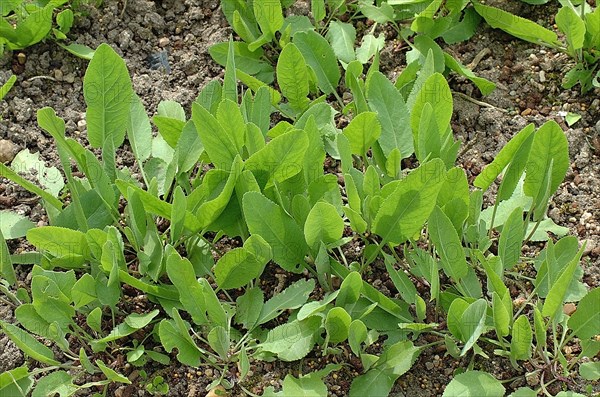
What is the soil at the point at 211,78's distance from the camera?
2.18m

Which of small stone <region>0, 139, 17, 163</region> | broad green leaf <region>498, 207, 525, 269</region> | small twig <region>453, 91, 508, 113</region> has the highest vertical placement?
small stone <region>0, 139, 17, 163</region>

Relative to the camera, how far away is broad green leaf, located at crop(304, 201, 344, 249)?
179cm

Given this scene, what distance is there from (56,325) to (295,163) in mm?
620

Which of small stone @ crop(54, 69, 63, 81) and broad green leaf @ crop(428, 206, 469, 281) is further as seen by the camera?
small stone @ crop(54, 69, 63, 81)

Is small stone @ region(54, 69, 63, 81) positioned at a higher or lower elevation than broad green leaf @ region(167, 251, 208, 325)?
higher

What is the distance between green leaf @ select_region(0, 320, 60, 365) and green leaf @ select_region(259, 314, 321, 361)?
0.46m

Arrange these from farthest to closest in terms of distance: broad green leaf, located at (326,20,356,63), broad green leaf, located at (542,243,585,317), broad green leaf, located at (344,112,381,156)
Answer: broad green leaf, located at (326,20,356,63), broad green leaf, located at (344,112,381,156), broad green leaf, located at (542,243,585,317)

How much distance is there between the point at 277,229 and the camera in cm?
188

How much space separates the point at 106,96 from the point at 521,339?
1137 mm

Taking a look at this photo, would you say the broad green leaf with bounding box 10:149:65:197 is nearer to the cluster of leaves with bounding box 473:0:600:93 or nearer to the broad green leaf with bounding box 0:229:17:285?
the broad green leaf with bounding box 0:229:17:285

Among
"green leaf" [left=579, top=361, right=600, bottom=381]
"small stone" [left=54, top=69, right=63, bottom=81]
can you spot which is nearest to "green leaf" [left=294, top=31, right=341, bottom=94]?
"small stone" [left=54, top=69, right=63, bottom=81]

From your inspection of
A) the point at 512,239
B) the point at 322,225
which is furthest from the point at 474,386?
the point at 322,225

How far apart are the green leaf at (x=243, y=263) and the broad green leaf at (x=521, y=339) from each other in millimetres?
536

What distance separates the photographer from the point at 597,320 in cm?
177
